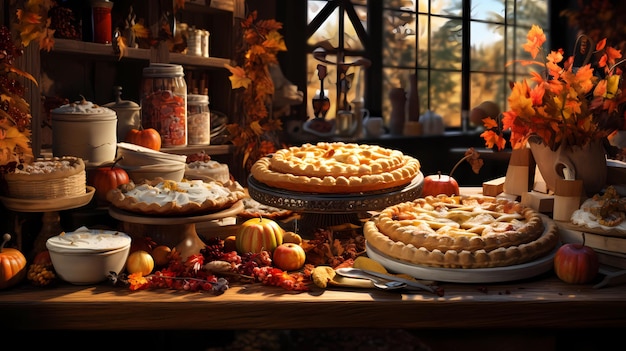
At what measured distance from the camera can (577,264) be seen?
1691mm

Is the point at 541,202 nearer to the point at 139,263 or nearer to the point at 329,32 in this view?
the point at 139,263

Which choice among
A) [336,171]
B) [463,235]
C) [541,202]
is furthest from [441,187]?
[463,235]

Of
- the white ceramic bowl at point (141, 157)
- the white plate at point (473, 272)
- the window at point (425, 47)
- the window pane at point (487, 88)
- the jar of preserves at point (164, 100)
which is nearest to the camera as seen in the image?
the white plate at point (473, 272)

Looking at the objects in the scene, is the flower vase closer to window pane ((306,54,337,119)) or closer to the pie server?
the pie server

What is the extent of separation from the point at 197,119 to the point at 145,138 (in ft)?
1.84

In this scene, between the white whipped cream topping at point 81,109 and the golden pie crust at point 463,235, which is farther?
the white whipped cream topping at point 81,109

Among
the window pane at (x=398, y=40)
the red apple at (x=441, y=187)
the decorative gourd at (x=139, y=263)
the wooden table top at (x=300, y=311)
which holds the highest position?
the window pane at (x=398, y=40)

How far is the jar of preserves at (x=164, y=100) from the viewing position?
8.98 feet

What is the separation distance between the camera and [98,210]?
2037 millimetres

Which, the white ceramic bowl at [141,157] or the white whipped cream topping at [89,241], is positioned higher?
the white ceramic bowl at [141,157]

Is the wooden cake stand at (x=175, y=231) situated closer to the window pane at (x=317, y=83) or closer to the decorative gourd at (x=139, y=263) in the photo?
the decorative gourd at (x=139, y=263)

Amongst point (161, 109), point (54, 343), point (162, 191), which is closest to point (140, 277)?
point (162, 191)

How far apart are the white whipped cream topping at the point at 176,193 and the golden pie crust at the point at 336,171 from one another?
0.24 metres

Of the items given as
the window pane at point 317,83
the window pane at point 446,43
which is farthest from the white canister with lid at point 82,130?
the window pane at point 446,43
